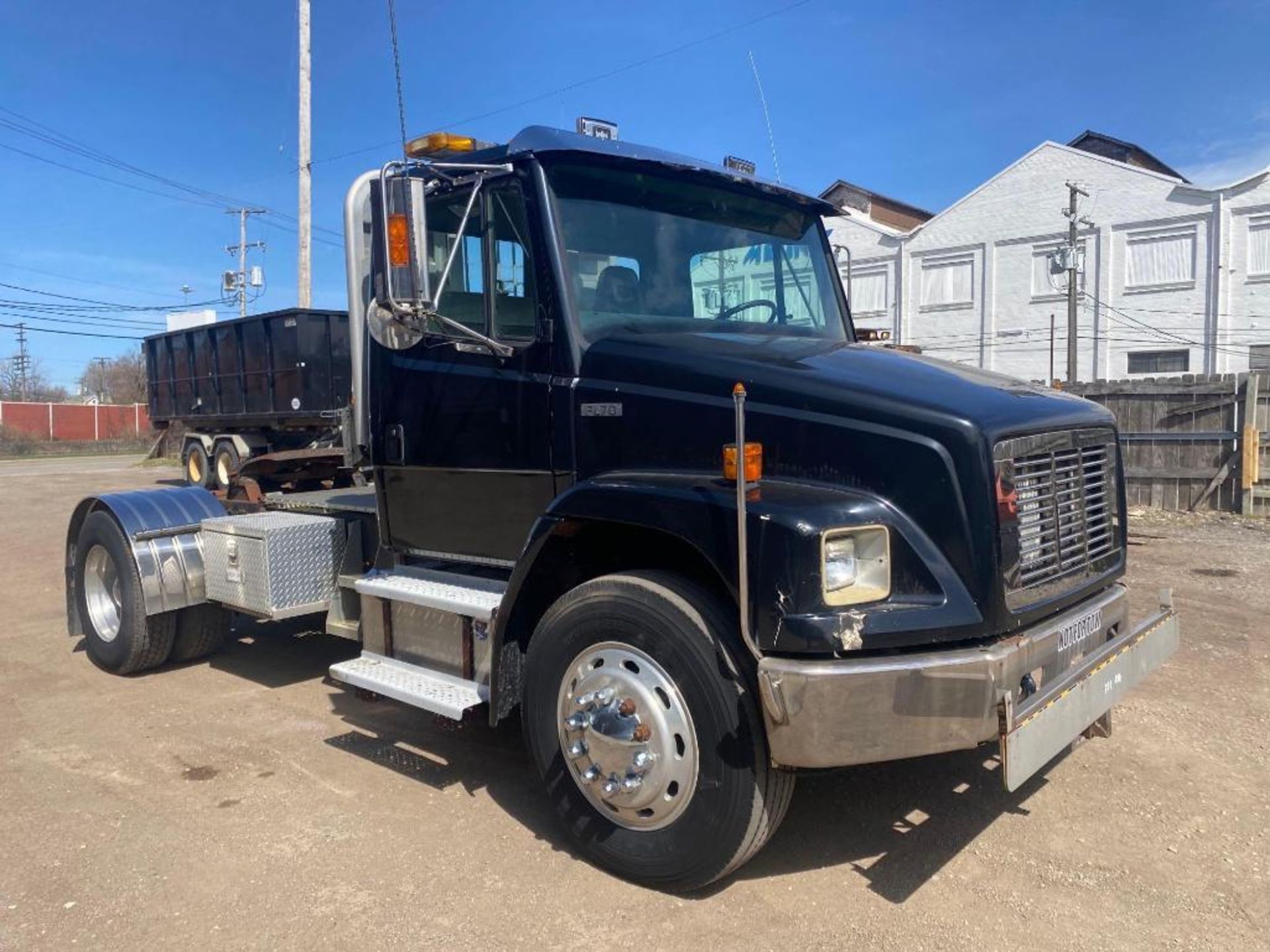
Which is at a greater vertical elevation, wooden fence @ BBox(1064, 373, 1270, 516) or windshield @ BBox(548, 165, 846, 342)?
windshield @ BBox(548, 165, 846, 342)

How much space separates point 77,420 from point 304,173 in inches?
1853

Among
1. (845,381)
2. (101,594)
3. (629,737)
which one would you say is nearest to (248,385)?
(101,594)

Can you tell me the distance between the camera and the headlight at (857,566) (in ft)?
9.78

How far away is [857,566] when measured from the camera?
120 inches

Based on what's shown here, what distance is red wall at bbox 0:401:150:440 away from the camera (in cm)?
5559

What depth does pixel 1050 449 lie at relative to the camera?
3461 mm

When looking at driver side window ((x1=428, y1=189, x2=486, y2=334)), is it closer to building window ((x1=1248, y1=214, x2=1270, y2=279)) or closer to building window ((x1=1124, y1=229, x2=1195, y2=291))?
building window ((x1=1248, y1=214, x2=1270, y2=279))

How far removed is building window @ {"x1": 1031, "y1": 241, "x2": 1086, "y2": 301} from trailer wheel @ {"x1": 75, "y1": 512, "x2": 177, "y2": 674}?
3428cm

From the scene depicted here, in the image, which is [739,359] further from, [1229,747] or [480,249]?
[1229,747]

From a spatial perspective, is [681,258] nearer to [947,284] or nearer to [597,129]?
[597,129]

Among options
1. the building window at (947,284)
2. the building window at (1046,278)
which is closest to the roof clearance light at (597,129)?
the building window at (1046,278)

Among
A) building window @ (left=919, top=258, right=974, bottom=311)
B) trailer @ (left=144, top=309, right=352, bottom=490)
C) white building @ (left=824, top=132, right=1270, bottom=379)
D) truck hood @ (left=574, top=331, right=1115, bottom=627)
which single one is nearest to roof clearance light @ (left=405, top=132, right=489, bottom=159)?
truck hood @ (left=574, top=331, right=1115, bottom=627)

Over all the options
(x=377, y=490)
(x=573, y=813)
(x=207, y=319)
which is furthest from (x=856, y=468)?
(x=207, y=319)

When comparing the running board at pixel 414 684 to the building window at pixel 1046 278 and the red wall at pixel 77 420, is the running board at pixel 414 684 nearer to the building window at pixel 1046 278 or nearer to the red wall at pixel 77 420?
the building window at pixel 1046 278
